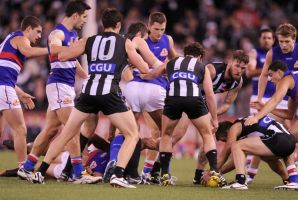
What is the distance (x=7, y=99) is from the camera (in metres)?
12.1

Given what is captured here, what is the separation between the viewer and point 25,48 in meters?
12.1

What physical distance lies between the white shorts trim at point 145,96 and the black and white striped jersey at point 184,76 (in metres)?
1.27

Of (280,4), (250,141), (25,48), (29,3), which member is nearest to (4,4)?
(29,3)

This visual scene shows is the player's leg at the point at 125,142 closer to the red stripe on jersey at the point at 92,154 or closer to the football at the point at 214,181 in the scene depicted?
the football at the point at 214,181

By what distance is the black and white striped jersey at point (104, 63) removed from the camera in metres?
10.7

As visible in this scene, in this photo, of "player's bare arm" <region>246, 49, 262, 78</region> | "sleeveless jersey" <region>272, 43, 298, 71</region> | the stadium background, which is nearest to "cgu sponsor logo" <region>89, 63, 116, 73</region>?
"sleeveless jersey" <region>272, 43, 298, 71</region>

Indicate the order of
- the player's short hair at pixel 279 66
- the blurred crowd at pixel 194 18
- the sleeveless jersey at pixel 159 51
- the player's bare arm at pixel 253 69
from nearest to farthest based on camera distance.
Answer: the player's short hair at pixel 279 66 < the sleeveless jersey at pixel 159 51 < the player's bare arm at pixel 253 69 < the blurred crowd at pixel 194 18

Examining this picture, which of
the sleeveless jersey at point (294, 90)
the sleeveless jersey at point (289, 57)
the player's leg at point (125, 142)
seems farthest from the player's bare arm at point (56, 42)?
the sleeveless jersey at point (289, 57)

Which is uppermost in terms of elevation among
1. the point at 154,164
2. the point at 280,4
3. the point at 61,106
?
the point at 280,4

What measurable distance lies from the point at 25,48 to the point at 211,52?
11.3m

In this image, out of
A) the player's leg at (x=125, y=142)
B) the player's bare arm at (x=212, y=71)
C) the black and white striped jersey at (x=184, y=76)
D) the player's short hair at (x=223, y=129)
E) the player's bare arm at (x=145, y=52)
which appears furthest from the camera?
the player's bare arm at (x=212, y=71)

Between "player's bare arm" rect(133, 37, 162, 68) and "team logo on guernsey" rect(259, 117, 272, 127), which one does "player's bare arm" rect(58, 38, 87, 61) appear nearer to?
"player's bare arm" rect(133, 37, 162, 68)

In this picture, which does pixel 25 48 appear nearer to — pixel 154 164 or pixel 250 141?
pixel 154 164

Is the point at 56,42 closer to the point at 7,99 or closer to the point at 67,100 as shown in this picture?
the point at 67,100
